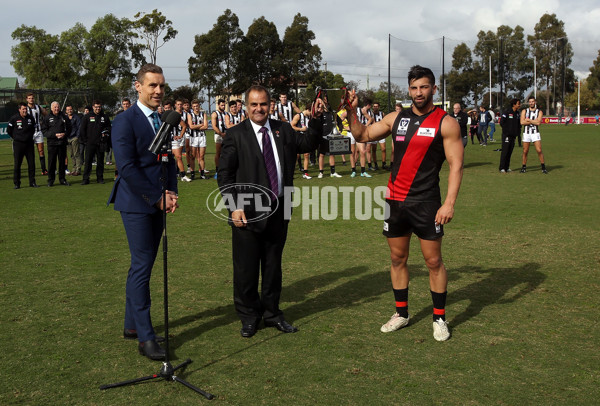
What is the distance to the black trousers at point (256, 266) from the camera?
513 cm

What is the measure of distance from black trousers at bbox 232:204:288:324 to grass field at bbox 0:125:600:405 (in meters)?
0.23

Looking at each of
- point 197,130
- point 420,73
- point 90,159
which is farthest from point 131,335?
point 90,159

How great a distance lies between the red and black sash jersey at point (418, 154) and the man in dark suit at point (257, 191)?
2.31ft

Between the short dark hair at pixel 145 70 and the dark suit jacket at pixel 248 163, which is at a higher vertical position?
the short dark hair at pixel 145 70

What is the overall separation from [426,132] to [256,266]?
181 centimetres

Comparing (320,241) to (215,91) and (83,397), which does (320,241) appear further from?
(215,91)

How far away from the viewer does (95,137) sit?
54.4 feet

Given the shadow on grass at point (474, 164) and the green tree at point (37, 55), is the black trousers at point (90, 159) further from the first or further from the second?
the green tree at point (37, 55)

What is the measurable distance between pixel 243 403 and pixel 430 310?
96.6 inches

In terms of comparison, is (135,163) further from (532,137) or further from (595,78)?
(595,78)

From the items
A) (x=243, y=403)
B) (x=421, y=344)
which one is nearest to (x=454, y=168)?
(x=421, y=344)

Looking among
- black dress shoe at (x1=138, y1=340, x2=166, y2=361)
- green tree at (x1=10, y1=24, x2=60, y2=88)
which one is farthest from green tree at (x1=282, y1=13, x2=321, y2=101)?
black dress shoe at (x1=138, y1=340, x2=166, y2=361)

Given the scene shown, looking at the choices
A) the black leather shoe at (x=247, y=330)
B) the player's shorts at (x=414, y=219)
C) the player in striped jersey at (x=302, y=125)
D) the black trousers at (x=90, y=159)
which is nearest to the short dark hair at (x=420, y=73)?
the player's shorts at (x=414, y=219)

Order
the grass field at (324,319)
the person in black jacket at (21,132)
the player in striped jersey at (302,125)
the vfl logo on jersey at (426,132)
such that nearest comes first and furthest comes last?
the grass field at (324,319) → the vfl logo on jersey at (426,132) → the person in black jacket at (21,132) → the player in striped jersey at (302,125)
